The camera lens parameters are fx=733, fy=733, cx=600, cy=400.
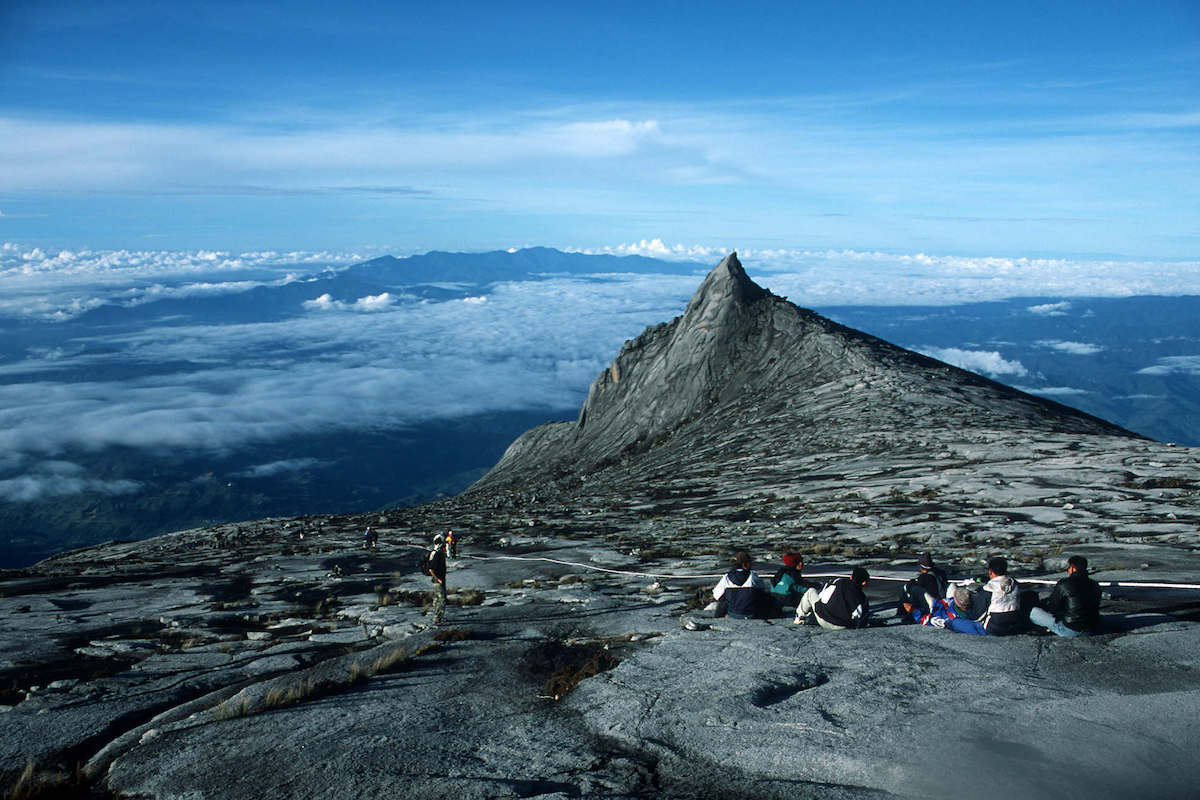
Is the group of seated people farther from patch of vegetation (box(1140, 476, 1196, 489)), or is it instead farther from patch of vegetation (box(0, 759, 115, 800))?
patch of vegetation (box(1140, 476, 1196, 489))

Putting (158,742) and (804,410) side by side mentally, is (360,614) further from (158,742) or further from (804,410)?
(804,410)

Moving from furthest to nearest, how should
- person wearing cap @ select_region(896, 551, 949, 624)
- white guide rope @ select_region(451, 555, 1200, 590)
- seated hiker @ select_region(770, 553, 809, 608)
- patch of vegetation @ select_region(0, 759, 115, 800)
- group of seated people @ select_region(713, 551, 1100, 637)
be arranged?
white guide rope @ select_region(451, 555, 1200, 590), seated hiker @ select_region(770, 553, 809, 608), person wearing cap @ select_region(896, 551, 949, 624), group of seated people @ select_region(713, 551, 1100, 637), patch of vegetation @ select_region(0, 759, 115, 800)

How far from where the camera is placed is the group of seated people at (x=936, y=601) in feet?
40.4

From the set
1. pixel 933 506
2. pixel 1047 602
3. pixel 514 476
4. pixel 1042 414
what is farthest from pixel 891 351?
pixel 1047 602

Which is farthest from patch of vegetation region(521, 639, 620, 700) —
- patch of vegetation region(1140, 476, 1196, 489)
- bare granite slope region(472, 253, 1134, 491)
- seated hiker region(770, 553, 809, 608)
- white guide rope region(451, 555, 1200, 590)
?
bare granite slope region(472, 253, 1134, 491)

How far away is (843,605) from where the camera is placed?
13.8 meters

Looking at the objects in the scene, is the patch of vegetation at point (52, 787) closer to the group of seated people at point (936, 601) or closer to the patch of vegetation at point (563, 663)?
the patch of vegetation at point (563, 663)

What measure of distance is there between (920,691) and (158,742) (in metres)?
10.4

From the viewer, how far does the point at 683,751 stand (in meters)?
8.90

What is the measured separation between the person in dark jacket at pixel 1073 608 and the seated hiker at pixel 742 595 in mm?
4767

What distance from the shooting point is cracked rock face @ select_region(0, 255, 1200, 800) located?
848 centimetres

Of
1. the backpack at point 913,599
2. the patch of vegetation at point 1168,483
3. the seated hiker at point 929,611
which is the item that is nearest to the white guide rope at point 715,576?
the backpack at point 913,599

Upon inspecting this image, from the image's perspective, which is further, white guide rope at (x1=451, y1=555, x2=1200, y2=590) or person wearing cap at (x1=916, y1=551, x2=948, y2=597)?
white guide rope at (x1=451, y1=555, x2=1200, y2=590)

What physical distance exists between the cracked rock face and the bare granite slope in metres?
11.0
